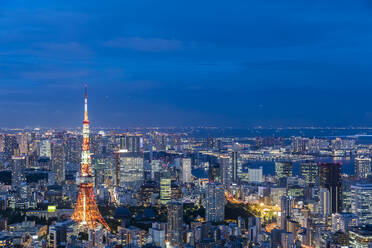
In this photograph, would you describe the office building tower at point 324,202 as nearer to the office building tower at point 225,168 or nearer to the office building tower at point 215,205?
the office building tower at point 215,205

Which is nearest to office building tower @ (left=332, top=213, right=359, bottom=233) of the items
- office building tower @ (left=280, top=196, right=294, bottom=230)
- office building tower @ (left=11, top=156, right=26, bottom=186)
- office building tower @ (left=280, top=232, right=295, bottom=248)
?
office building tower @ (left=280, top=196, right=294, bottom=230)

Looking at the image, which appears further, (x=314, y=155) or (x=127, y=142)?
(x=127, y=142)

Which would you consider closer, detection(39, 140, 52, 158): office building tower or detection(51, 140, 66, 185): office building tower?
detection(51, 140, 66, 185): office building tower

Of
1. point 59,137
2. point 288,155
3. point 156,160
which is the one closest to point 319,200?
point 288,155

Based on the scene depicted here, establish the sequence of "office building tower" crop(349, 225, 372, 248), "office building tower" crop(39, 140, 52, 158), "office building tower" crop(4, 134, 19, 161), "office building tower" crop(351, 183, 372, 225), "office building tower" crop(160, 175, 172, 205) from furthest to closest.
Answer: "office building tower" crop(39, 140, 52, 158)
"office building tower" crop(4, 134, 19, 161)
"office building tower" crop(160, 175, 172, 205)
"office building tower" crop(351, 183, 372, 225)
"office building tower" crop(349, 225, 372, 248)

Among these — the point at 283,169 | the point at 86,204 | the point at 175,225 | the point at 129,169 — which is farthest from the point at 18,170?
the point at 175,225

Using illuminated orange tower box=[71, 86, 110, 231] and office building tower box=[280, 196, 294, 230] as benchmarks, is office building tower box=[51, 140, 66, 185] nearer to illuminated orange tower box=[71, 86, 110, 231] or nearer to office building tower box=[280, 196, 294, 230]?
illuminated orange tower box=[71, 86, 110, 231]

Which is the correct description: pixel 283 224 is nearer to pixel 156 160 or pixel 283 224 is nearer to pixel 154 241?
pixel 154 241
